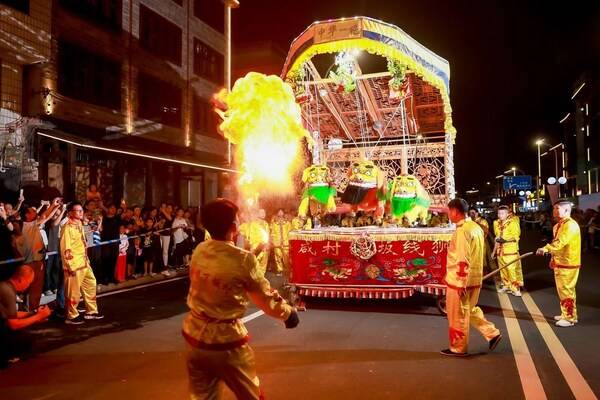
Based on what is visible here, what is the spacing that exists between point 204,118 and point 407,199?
16527 millimetres

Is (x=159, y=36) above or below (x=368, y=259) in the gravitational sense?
above

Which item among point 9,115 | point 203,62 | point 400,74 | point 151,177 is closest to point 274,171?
point 400,74

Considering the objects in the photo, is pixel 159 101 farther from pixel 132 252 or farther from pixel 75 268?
A: pixel 75 268

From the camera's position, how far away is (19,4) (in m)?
12.6

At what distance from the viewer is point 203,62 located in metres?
23.8

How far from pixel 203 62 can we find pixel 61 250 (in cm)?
1814

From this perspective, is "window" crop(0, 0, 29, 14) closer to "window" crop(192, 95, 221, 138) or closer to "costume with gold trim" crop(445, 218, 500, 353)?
"window" crop(192, 95, 221, 138)

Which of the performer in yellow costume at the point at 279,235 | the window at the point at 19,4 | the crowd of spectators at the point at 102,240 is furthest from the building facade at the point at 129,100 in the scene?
the performer in yellow costume at the point at 279,235

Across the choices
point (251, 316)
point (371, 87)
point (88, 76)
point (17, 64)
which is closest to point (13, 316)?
point (251, 316)

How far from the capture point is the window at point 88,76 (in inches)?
595

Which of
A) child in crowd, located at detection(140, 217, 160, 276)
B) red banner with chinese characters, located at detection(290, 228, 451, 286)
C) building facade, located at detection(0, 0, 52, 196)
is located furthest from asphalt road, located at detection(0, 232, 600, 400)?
building facade, located at detection(0, 0, 52, 196)

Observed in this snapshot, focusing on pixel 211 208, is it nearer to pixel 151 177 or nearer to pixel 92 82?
pixel 92 82

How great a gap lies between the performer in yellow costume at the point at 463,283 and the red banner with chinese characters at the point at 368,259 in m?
2.11

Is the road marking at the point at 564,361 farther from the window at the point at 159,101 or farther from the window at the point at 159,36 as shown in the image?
the window at the point at 159,36
